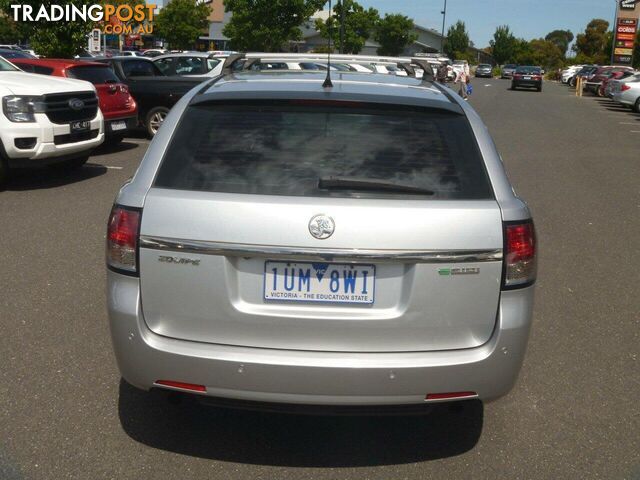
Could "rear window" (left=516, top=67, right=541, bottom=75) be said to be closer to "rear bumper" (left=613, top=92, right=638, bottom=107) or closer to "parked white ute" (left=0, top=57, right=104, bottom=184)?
"rear bumper" (left=613, top=92, right=638, bottom=107)

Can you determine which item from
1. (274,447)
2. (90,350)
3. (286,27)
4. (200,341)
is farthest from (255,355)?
(286,27)

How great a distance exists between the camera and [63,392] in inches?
166

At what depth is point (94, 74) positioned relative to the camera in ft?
44.7

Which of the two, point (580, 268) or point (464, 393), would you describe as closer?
point (464, 393)

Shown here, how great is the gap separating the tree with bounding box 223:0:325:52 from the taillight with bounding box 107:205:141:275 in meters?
54.1

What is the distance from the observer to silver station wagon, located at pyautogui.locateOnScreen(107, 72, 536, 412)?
311 centimetres

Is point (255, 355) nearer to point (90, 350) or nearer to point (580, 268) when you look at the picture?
point (90, 350)

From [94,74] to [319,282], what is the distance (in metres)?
11.6

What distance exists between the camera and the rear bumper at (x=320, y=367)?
314 centimetres

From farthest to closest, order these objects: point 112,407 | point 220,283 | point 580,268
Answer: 1. point 580,268
2. point 112,407
3. point 220,283

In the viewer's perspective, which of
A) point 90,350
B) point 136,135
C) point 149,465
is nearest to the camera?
point 149,465

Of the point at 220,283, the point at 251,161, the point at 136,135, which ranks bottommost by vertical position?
the point at 136,135

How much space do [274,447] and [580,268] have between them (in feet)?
13.8

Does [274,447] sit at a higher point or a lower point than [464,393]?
lower
